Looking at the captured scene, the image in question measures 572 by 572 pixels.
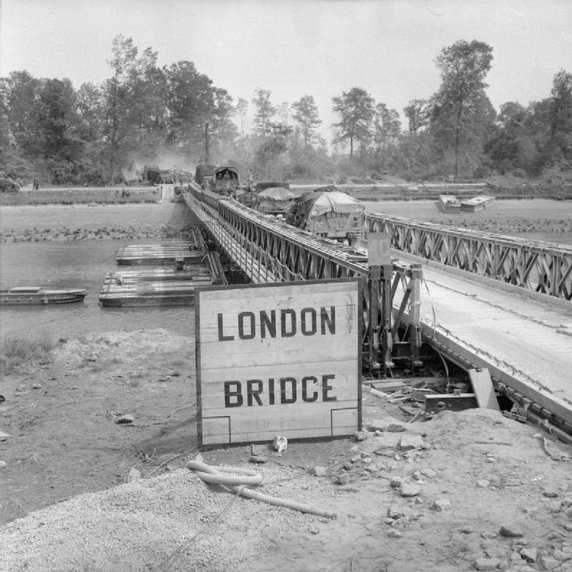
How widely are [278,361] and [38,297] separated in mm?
19577

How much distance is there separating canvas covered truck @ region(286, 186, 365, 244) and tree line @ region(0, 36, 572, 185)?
216ft

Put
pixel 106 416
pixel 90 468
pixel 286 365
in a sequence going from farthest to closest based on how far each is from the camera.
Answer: pixel 106 416
pixel 90 468
pixel 286 365

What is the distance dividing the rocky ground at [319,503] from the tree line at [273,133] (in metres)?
78.3

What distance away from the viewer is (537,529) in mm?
5859

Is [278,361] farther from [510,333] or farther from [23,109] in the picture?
[23,109]

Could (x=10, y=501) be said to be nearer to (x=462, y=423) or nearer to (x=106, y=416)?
(x=106, y=416)

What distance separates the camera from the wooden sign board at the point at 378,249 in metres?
11.3

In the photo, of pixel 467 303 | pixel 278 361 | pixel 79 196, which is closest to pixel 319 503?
pixel 278 361

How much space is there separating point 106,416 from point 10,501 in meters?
3.41

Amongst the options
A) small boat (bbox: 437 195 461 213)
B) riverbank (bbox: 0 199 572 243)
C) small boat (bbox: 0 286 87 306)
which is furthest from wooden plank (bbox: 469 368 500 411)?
small boat (bbox: 437 195 461 213)

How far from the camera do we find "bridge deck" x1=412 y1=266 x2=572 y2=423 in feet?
29.9

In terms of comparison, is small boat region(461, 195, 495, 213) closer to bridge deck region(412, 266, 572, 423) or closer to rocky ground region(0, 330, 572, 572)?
bridge deck region(412, 266, 572, 423)

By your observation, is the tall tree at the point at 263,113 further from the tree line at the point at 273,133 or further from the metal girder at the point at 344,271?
the metal girder at the point at 344,271

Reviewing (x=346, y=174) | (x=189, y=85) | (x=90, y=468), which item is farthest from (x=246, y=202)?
(x=189, y=85)
